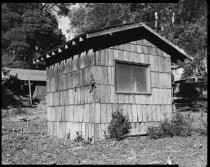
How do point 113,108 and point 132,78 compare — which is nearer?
point 113,108

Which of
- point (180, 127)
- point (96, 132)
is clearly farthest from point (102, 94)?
point (180, 127)

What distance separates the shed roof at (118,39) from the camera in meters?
12.0

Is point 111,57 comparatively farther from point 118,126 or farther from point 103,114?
point 118,126

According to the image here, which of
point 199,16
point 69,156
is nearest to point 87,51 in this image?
point 69,156

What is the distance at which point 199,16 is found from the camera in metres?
28.6

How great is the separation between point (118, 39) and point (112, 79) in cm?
179

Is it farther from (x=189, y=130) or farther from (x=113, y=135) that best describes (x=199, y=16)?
(x=113, y=135)

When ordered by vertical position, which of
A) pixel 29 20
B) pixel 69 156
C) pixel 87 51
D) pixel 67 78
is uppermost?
pixel 29 20

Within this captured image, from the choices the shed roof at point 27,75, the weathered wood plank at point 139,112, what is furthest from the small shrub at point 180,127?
the shed roof at point 27,75

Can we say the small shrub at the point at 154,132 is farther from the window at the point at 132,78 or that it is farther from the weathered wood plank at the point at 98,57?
the weathered wood plank at the point at 98,57

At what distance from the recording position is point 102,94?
1202 cm

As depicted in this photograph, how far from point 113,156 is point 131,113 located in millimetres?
3866

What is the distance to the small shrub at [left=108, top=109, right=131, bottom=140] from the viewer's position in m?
11.6

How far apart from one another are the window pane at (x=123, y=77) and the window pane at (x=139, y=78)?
→ 0.27 m
